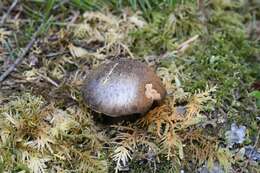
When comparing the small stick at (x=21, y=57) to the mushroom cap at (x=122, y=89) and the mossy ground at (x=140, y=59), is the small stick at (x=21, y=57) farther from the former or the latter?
the mushroom cap at (x=122, y=89)

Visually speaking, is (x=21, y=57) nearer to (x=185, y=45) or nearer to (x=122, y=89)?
(x=122, y=89)

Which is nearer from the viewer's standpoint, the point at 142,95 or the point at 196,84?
the point at 142,95

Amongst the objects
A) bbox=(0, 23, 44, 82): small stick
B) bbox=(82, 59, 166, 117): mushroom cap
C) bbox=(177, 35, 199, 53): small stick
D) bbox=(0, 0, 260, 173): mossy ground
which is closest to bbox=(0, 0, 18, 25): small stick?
bbox=(0, 0, 260, 173): mossy ground

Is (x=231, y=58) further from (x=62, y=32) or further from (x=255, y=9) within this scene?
(x=62, y=32)

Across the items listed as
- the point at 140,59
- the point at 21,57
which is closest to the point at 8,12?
the point at 21,57

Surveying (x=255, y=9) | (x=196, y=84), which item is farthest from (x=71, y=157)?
(x=255, y=9)
